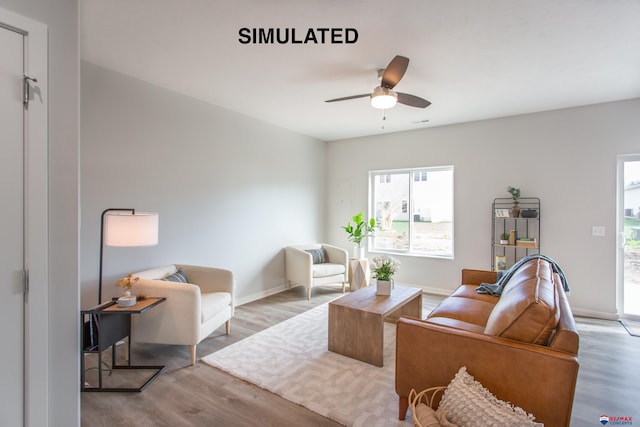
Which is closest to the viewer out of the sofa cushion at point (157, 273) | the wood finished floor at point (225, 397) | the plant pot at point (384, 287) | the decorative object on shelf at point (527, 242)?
the wood finished floor at point (225, 397)

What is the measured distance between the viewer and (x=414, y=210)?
5.57 meters

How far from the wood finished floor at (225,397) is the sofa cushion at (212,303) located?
0.37 metres

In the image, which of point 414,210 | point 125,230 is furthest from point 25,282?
point 414,210

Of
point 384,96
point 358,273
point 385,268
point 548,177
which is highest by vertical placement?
point 384,96

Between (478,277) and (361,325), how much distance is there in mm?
1750

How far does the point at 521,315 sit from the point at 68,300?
243 centimetres

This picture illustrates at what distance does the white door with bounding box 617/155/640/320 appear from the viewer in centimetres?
387

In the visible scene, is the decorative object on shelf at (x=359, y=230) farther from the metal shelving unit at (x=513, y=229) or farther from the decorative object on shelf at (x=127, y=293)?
the decorative object on shelf at (x=127, y=293)

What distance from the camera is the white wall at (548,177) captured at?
3.95 m

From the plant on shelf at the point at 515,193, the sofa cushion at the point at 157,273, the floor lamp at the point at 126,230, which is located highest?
the plant on shelf at the point at 515,193

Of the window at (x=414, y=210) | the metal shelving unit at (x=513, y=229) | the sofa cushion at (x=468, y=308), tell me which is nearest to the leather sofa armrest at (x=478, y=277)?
the sofa cushion at (x=468, y=308)

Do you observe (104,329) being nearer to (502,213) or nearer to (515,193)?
(502,213)

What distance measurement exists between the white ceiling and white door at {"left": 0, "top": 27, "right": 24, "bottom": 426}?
982 mm

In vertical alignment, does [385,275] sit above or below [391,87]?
below
